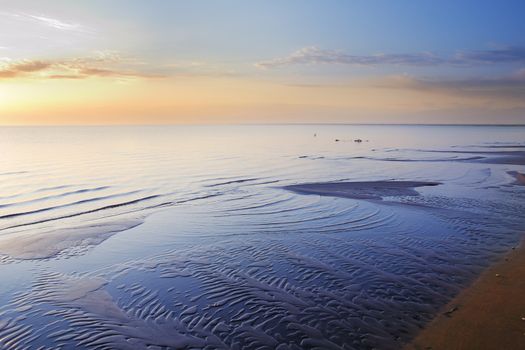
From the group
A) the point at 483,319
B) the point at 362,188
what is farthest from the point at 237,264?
the point at 362,188

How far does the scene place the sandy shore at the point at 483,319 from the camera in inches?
324

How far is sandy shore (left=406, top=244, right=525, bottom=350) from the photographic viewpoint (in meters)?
8.24

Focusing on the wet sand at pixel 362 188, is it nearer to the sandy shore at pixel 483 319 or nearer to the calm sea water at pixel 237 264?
the calm sea water at pixel 237 264

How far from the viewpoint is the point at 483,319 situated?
9266 mm

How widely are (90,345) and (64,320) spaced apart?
1.59 meters

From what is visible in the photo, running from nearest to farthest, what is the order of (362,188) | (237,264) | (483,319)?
(483,319), (237,264), (362,188)

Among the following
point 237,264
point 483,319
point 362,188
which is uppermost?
point 483,319

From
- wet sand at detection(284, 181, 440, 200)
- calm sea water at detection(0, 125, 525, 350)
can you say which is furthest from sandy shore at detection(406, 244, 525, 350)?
wet sand at detection(284, 181, 440, 200)

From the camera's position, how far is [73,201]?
87.6ft

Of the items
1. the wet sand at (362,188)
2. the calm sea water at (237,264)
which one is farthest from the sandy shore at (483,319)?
the wet sand at (362,188)

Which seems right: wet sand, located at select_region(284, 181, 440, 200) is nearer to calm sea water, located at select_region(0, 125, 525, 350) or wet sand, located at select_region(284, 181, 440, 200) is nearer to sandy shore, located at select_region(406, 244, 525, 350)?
calm sea water, located at select_region(0, 125, 525, 350)

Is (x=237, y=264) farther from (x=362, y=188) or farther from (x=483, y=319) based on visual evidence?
(x=362, y=188)

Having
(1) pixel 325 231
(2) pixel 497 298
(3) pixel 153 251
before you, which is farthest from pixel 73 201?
(2) pixel 497 298

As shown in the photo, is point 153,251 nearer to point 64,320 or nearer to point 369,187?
point 64,320
